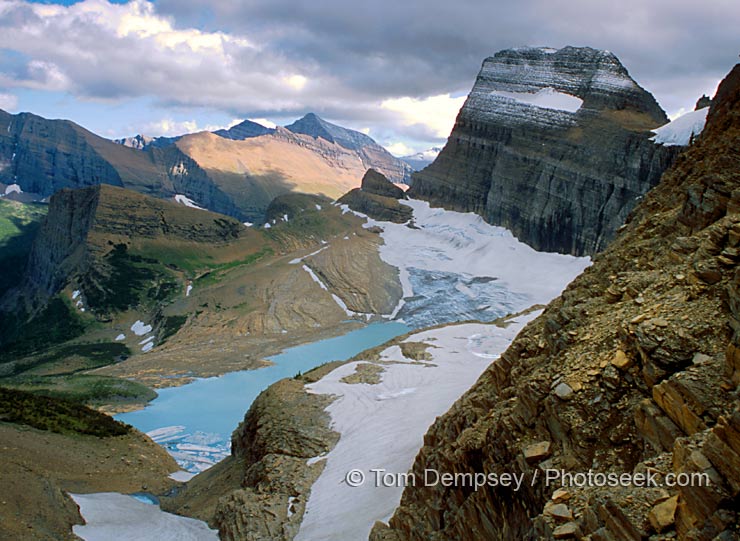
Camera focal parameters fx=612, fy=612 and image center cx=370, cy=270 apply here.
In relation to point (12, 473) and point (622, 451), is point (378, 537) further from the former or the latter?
point (12, 473)

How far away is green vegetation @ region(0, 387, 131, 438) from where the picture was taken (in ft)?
98.9

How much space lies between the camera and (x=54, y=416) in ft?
106

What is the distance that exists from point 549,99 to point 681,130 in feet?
101

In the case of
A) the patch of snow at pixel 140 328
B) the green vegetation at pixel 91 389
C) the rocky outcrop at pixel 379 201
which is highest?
the rocky outcrop at pixel 379 201

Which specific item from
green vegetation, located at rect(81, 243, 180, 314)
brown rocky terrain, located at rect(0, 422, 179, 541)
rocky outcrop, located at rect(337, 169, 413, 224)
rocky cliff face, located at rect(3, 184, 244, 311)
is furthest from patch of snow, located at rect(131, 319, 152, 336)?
brown rocky terrain, located at rect(0, 422, 179, 541)

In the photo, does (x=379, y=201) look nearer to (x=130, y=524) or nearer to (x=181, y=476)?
(x=181, y=476)

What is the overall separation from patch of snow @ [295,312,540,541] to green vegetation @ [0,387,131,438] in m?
12.3

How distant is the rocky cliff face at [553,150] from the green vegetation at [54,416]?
68386mm

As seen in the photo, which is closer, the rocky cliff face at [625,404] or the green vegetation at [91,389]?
the rocky cliff face at [625,404]

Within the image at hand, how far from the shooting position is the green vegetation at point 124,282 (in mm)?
89500

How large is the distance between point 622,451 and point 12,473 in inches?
777

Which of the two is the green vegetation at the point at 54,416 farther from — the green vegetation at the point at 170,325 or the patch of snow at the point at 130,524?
the green vegetation at the point at 170,325

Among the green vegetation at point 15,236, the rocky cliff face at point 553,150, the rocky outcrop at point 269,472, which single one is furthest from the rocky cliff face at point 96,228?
the rocky outcrop at point 269,472

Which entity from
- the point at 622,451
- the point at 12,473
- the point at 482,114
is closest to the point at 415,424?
the point at 12,473
